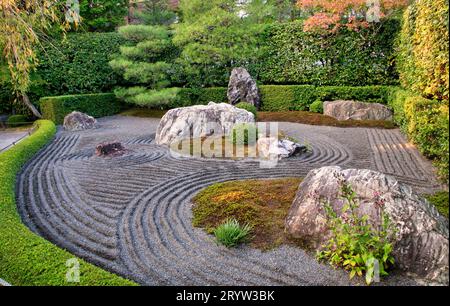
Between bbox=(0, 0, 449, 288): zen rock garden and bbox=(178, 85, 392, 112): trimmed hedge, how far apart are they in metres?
0.07

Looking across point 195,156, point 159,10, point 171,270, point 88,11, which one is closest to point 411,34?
point 195,156

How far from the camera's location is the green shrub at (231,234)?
155 inches

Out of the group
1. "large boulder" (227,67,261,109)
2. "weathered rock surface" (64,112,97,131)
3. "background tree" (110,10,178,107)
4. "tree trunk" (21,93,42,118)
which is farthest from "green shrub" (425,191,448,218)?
"tree trunk" (21,93,42,118)

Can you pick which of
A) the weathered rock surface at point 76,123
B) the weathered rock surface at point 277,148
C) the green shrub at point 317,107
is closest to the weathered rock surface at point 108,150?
the weathered rock surface at point 277,148

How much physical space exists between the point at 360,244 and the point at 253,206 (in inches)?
70.5

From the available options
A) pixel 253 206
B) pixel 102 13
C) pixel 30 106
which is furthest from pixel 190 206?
pixel 102 13

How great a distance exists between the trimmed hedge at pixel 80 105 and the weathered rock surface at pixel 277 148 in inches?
415

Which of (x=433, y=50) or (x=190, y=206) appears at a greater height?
(x=433, y=50)

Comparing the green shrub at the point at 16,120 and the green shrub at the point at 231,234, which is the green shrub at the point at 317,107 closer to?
the green shrub at the point at 231,234

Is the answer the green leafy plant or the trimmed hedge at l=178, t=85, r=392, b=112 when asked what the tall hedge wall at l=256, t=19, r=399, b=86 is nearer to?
the trimmed hedge at l=178, t=85, r=392, b=112

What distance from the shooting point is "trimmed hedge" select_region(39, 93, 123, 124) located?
570 inches

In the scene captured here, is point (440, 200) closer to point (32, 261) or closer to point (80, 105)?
point (32, 261)

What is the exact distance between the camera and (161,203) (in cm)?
529

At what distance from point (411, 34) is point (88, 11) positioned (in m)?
18.1
